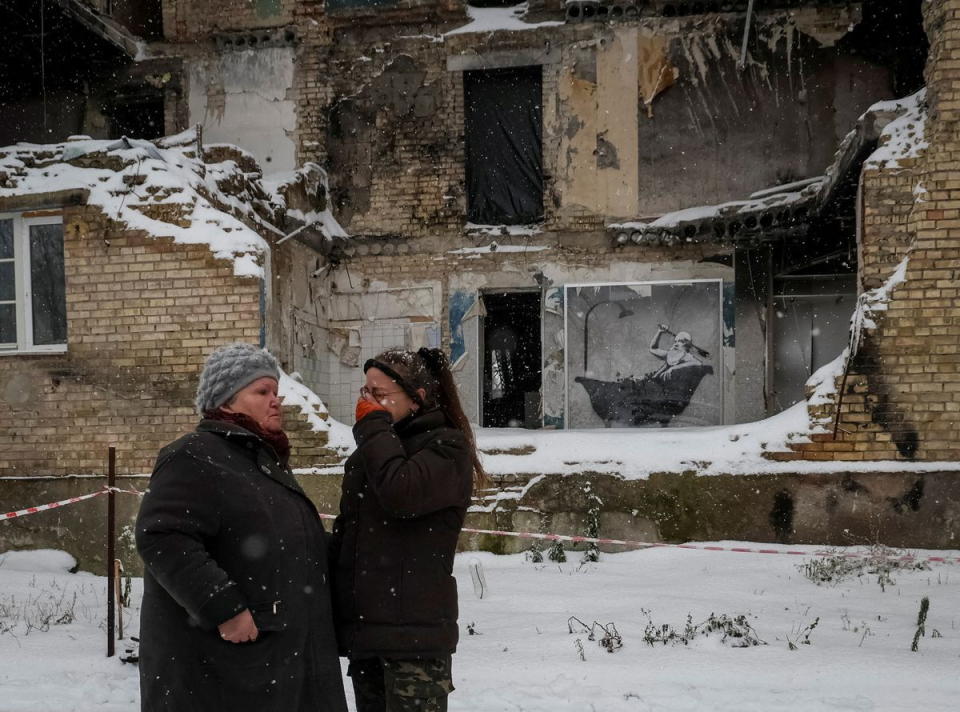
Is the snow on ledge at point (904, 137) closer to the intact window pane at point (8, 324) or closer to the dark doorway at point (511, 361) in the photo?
the dark doorway at point (511, 361)

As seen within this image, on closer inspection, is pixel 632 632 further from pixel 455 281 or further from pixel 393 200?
pixel 393 200

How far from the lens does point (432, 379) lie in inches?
110

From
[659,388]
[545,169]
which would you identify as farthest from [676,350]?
[545,169]

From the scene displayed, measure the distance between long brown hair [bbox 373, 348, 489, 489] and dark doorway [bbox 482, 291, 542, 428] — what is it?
8.28m

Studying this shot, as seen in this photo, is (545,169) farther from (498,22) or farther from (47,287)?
(47,287)

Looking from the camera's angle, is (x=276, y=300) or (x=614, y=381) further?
(x=614, y=381)

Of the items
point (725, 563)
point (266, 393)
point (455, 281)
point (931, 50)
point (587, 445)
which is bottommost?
point (725, 563)

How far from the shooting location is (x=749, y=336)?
1049 cm

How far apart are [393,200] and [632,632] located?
783 centimetres

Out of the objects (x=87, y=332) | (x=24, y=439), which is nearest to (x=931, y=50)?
(x=87, y=332)

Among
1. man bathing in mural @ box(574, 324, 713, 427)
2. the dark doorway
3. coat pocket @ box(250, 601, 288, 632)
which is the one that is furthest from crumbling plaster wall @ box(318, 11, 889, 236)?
coat pocket @ box(250, 601, 288, 632)

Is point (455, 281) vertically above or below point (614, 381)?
above

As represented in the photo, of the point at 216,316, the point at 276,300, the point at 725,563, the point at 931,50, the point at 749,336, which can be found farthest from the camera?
the point at 749,336

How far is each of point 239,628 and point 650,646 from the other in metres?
2.90
